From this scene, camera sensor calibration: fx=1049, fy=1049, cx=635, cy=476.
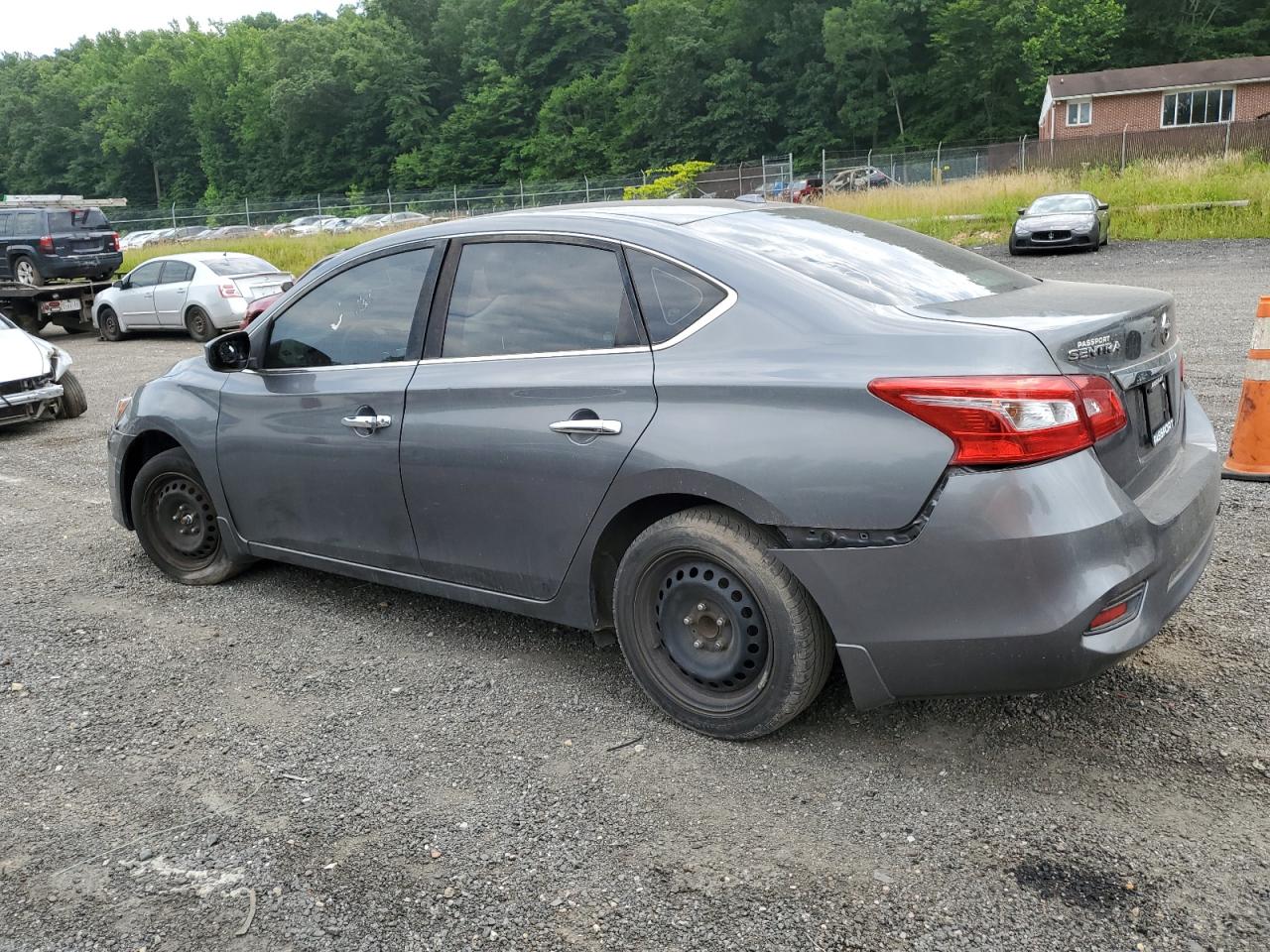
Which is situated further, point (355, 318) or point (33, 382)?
point (33, 382)

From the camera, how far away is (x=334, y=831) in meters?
3.02

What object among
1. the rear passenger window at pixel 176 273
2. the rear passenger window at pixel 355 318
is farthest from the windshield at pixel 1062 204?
the rear passenger window at pixel 355 318

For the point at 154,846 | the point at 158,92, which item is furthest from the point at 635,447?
the point at 158,92

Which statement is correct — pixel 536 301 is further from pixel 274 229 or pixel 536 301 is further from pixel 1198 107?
pixel 1198 107

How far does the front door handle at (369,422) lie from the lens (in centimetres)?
402

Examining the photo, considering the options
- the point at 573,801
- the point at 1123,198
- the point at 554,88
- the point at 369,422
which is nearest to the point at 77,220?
the point at 369,422

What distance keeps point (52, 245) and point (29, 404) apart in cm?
1270

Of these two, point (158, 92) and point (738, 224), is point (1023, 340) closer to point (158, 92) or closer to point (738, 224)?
point (738, 224)

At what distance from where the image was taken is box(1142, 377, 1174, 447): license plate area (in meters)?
3.17

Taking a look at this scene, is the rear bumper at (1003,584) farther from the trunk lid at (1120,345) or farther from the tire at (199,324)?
the tire at (199,324)

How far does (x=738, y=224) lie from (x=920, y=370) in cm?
118

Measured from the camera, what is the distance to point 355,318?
430cm

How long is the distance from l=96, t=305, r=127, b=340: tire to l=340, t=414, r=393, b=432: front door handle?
16.7 metres

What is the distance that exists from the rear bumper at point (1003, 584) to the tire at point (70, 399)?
964cm
